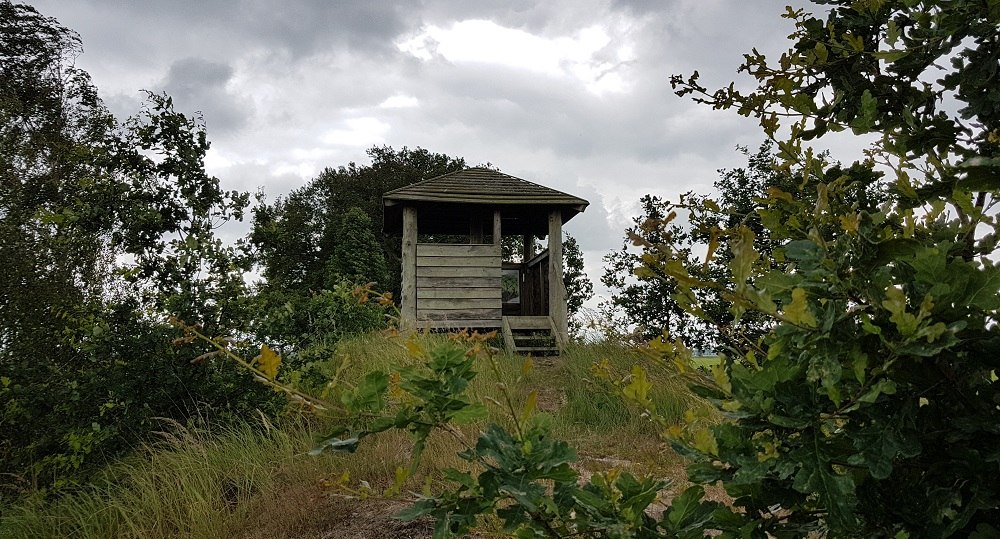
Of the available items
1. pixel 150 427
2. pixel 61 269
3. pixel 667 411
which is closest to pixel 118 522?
pixel 150 427

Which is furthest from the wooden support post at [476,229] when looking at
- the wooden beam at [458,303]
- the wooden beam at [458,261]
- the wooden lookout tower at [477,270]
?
the wooden beam at [458,303]

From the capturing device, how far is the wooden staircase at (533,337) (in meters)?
10.3

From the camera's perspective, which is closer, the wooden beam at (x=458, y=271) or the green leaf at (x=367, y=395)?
the green leaf at (x=367, y=395)

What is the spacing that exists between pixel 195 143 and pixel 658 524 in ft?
18.0

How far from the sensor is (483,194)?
1105 cm

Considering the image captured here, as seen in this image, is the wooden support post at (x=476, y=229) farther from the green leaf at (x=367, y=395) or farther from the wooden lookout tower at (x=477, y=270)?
the green leaf at (x=367, y=395)

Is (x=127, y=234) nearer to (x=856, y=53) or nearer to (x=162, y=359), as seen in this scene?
(x=162, y=359)

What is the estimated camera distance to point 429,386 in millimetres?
1043

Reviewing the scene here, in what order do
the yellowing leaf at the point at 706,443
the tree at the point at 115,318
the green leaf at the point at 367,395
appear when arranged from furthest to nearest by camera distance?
the tree at the point at 115,318 < the yellowing leaf at the point at 706,443 < the green leaf at the point at 367,395

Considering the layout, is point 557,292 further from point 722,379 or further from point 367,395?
point 367,395

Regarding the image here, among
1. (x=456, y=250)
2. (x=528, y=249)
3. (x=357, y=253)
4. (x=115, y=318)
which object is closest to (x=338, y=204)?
(x=357, y=253)

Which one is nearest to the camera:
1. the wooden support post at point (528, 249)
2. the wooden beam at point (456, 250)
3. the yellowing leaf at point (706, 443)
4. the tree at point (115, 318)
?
the yellowing leaf at point (706, 443)

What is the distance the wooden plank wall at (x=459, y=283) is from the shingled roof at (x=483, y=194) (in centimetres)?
80

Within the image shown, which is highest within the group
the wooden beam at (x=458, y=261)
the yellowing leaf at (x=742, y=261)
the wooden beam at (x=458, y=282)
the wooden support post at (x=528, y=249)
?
the wooden support post at (x=528, y=249)
